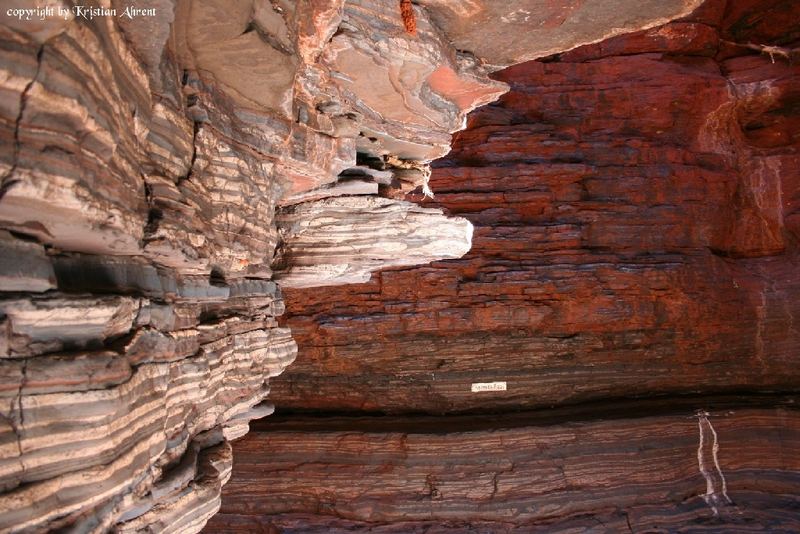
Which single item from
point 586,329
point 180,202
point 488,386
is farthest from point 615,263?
point 180,202

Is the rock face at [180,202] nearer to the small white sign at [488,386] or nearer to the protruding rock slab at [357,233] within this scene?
the protruding rock slab at [357,233]

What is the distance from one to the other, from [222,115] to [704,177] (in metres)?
8.58

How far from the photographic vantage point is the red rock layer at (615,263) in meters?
8.49

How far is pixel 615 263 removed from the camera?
28.1ft

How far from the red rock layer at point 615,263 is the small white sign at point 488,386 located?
102mm

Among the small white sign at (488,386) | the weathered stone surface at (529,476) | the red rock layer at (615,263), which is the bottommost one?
the weathered stone surface at (529,476)

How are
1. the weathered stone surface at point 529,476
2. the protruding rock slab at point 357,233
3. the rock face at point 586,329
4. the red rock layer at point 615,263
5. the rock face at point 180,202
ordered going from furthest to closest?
the red rock layer at point 615,263
the rock face at point 586,329
the weathered stone surface at point 529,476
the protruding rock slab at point 357,233
the rock face at point 180,202

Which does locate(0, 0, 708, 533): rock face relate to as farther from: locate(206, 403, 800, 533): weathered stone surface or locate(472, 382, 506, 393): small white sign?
locate(472, 382, 506, 393): small white sign

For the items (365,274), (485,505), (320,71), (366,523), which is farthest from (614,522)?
(320,71)

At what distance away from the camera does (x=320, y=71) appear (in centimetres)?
321

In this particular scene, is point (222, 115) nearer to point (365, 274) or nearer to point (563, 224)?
point (365, 274)

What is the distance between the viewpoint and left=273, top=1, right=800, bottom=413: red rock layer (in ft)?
27.9

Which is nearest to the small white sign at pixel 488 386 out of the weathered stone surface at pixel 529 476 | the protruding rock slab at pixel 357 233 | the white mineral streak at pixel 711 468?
the weathered stone surface at pixel 529 476

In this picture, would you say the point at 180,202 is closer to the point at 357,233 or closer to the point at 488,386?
the point at 357,233
